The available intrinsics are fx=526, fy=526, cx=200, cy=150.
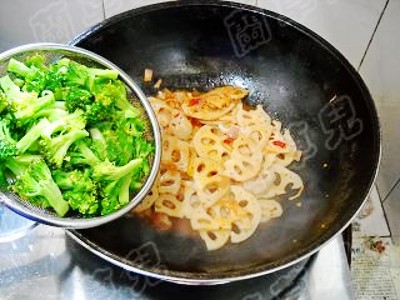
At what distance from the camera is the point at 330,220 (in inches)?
42.8

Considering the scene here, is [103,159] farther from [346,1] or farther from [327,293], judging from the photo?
[346,1]

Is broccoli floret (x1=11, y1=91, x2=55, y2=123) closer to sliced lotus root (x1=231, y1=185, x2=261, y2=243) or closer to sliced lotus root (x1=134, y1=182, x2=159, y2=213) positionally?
sliced lotus root (x1=134, y1=182, x2=159, y2=213)

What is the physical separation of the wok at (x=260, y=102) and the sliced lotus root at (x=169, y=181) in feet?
0.31

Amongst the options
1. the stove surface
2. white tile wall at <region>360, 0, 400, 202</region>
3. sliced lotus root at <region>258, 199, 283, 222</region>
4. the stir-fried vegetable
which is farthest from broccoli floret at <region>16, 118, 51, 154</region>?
white tile wall at <region>360, 0, 400, 202</region>

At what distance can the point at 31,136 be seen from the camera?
941 mm

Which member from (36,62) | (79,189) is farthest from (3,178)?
(36,62)

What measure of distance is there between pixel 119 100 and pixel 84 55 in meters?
0.13

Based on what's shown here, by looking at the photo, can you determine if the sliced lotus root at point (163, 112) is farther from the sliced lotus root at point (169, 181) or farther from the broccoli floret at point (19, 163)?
the broccoli floret at point (19, 163)

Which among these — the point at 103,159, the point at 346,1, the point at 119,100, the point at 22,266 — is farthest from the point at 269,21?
the point at 22,266

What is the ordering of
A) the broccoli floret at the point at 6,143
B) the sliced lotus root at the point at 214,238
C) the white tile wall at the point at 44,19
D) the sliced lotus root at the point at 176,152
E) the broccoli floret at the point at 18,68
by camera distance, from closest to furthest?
the broccoli floret at the point at 6,143 < the broccoli floret at the point at 18,68 < the sliced lotus root at the point at 214,238 < the sliced lotus root at the point at 176,152 < the white tile wall at the point at 44,19

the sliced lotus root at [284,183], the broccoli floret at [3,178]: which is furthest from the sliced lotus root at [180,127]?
the broccoli floret at [3,178]

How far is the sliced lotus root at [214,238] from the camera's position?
112 cm

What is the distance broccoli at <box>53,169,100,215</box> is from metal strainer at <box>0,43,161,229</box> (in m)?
0.02

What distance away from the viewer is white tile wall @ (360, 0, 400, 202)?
1.38m
